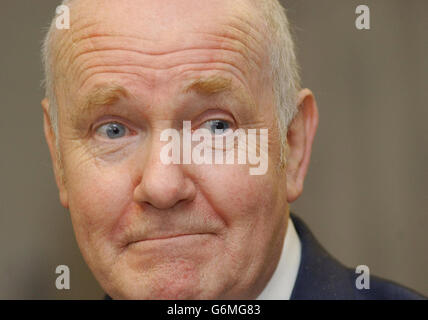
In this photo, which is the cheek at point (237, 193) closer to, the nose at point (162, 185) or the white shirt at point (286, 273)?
A: the nose at point (162, 185)

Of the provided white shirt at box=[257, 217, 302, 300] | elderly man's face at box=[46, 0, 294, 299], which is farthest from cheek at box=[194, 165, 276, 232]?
white shirt at box=[257, 217, 302, 300]

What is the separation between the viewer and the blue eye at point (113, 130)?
144cm

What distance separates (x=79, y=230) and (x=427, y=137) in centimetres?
131

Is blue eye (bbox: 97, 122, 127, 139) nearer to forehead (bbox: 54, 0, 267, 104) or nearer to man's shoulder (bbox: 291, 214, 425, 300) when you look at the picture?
forehead (bbox: 54, 0, 267, 104)

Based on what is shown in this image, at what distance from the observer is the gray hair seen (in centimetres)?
151

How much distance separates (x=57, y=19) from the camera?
1.57m

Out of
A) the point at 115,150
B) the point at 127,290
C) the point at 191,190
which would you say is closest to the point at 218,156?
the point at 191,190

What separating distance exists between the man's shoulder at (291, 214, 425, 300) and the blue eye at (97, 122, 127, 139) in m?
0.60

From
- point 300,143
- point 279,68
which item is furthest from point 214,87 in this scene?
point 300,143

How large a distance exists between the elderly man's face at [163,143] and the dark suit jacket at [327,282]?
0.17 m

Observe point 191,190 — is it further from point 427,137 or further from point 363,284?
point 427,137

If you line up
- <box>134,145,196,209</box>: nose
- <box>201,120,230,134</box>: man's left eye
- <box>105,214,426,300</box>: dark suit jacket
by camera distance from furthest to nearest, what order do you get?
<box>105,214,426,300</box>: dark suit jacket, <box>201,120,230,134</box>: man's left eye, <box>134,145,196,209</box>: nose

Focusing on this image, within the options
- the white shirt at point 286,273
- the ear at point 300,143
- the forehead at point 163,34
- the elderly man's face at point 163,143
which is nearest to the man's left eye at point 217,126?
the elderly man's face at point 163,143

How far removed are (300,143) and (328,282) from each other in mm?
372
